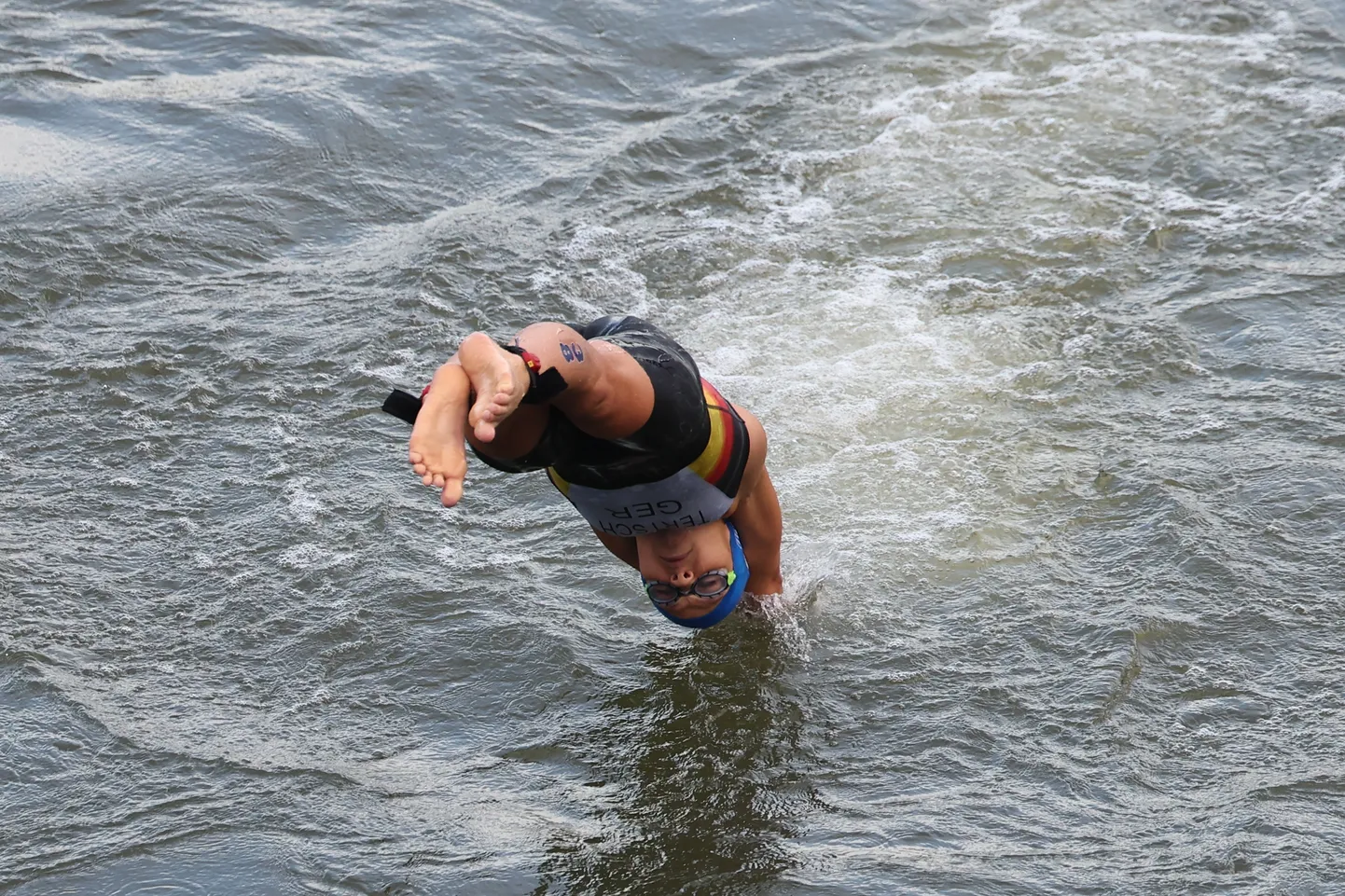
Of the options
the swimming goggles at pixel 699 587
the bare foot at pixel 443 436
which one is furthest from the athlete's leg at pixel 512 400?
the swimming goggles at pixel 699 587

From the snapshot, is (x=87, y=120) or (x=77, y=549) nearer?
(x=77, y=549)

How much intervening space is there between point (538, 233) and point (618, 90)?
8.40 ft

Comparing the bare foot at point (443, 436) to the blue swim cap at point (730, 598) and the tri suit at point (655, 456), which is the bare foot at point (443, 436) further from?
the blue swim cap at point (730, 598)

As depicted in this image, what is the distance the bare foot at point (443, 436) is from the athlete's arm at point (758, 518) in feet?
4.36

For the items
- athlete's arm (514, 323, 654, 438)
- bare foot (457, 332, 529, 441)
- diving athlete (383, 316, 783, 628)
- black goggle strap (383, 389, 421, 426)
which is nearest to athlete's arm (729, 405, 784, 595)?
diving athlete (383, 316, 783, 628)

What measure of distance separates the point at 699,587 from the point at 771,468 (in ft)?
5.21

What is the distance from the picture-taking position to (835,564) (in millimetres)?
5293

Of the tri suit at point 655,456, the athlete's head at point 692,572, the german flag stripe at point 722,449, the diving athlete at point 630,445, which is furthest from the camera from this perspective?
the athlete's head at point 692,572

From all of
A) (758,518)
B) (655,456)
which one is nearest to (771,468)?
(758,518)

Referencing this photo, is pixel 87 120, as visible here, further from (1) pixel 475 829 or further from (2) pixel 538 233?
(1) pixel 475 829

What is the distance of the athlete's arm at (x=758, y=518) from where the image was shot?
4.49 metres

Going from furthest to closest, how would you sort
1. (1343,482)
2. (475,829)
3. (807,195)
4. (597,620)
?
(807,195) → (1343,482) → (597,620) → (475,829)

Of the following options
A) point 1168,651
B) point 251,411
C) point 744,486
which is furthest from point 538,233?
point 1168,651

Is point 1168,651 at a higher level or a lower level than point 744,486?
lower
